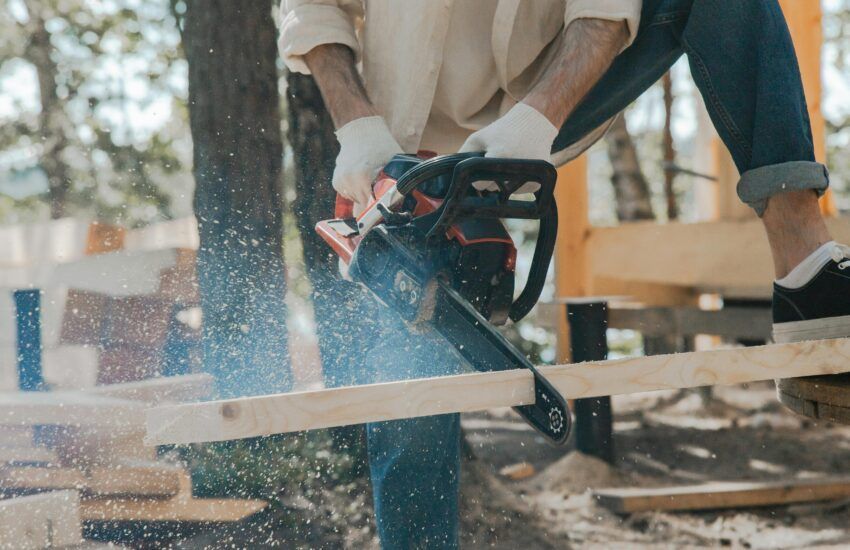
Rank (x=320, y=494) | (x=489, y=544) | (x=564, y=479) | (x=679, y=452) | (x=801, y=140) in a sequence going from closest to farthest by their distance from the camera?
1. (x=801, y=140)
2. (x=489, y=544)
3. (x=320, y=494)
4. (x=564, y=479)
5. (x=679, y=452)

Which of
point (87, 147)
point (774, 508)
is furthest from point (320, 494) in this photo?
point (87, 147)

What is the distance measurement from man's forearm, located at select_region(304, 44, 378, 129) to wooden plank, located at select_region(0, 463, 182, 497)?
1362 millimetres

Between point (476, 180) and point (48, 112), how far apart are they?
6.60 meters

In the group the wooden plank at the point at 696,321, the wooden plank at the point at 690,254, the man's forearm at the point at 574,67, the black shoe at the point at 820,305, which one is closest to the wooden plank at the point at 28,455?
the man's forearm at the point at 574,67

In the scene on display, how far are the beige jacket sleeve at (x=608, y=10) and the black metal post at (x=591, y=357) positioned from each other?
5.07ft

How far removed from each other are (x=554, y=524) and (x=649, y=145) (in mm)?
7599

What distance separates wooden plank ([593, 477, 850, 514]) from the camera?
2.65m

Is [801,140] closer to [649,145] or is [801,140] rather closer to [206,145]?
[206,145]

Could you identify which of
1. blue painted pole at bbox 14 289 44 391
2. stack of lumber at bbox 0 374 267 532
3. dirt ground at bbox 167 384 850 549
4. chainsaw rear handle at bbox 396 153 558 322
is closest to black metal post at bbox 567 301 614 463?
dirt ground at bbox 167 384 850 549

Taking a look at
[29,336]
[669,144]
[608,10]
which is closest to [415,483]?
[608,10]

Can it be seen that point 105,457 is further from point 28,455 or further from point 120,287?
point 120,287

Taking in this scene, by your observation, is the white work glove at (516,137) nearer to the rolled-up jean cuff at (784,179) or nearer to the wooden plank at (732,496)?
the rolled-up jean cuff at (784,179)

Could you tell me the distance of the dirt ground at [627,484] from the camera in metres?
2.49

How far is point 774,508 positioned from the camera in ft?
8.74
